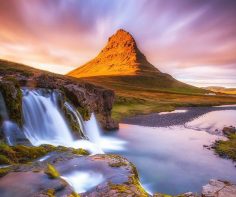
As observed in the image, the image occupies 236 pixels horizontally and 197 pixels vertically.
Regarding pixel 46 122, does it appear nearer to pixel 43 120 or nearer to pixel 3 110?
pixel 43 120

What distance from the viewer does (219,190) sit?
1123cm

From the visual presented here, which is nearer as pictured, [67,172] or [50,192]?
[50,192]

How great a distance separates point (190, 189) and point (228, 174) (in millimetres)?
4724

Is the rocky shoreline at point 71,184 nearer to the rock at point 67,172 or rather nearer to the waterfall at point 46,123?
the rock at point 67,172

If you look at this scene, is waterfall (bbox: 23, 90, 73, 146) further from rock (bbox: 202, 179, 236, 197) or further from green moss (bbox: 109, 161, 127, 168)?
rock (bbox: 202, 179, 236, 197)

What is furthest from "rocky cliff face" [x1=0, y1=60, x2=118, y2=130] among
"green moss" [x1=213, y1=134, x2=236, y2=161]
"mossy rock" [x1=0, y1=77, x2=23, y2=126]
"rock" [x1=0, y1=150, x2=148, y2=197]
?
"green moss" [x1=213, y1=134, x2=236, y2=161]

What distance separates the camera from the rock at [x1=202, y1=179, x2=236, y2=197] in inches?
423

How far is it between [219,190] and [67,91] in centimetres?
2233

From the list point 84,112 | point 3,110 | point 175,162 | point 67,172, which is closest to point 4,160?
point 67,172

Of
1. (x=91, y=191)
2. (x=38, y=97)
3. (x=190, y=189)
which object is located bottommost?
(x=190, y=189)

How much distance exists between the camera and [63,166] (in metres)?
12.9

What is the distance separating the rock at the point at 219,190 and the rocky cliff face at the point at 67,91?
14.0 meters

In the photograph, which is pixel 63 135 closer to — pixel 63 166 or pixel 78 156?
pixel 78 156

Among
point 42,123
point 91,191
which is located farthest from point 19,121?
point 91,191
